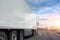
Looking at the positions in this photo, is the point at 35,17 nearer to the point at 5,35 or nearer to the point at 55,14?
the point at 55,14

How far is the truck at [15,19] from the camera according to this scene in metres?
5.48

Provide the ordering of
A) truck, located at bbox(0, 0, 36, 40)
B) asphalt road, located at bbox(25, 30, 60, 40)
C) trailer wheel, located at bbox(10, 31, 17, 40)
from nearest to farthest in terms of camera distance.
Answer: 1. truck, located at bbox(0, 0, 36, 40)
2. asphalt road, located at bbox(25, 30, 60, 40)
3. trailer wheel, located at bbox(10, 31, 17, 40)

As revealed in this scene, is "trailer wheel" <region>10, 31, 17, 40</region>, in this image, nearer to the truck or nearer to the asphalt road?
the truck

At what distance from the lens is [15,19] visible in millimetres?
5824

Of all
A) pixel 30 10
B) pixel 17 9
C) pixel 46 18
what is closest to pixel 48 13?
pixel 46 18

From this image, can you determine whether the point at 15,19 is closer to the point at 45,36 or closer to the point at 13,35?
the point at 13,35

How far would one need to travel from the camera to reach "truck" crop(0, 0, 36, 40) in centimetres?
548

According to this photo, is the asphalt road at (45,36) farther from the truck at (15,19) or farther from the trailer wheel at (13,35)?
the trailer wheel at (13,35)

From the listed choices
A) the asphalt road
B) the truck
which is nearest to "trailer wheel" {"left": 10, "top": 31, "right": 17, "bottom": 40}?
the truck

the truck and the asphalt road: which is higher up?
the truck

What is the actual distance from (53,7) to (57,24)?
0.53 metres

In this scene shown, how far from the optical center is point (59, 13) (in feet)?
18.4

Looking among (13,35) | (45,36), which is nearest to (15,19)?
(13,35)

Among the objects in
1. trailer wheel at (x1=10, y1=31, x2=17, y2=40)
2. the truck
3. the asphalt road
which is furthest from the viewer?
trailer wheel at (x1=10, y1=31, x2=17, y2=40)
